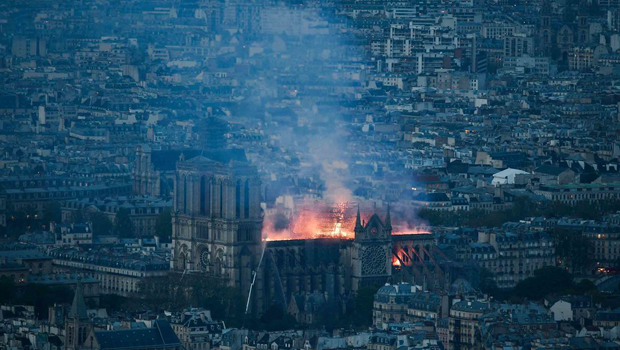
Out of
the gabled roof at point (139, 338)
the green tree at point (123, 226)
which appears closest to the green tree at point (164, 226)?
the green tree at point (123, 226)

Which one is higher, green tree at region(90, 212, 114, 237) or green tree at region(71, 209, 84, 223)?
green tree at region(90, 212, 114, 237)

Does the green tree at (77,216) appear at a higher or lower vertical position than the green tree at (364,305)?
lower

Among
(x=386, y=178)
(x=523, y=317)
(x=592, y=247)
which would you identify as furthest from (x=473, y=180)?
(x=523, y=317)

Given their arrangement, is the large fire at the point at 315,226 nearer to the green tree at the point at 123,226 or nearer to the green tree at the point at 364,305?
the green tree at the point at 364,305

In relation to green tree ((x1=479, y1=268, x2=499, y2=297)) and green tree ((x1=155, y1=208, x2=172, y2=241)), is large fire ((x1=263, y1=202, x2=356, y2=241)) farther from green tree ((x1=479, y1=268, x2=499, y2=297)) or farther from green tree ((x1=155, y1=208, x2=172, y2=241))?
green tree ((x1=155, y1=208, x2=172, y2=241))

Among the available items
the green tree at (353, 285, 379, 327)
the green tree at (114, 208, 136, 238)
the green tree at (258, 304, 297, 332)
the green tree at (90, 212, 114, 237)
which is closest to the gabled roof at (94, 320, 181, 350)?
the green tree at (258, 304, 297, 332)

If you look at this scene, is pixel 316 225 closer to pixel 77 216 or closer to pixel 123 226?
pixel 123 226
